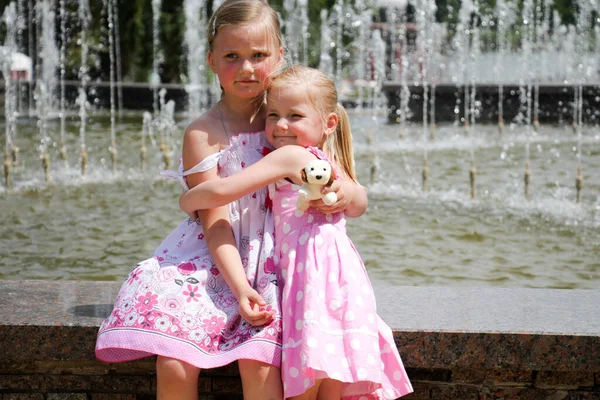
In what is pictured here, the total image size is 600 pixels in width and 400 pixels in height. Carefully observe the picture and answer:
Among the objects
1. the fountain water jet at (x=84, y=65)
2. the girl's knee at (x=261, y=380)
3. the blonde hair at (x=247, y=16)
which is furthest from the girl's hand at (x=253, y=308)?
the fountain water jet at (x=84, y=65)

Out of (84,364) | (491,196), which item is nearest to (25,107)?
(491,196)

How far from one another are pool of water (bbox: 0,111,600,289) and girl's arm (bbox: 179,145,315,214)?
283 centimetres

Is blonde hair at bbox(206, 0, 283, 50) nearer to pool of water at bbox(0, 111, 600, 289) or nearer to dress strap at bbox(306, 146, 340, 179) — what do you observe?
dress strap at bbox(306, 146, 340, 179)

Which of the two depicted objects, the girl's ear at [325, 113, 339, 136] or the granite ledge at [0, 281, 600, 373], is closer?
the granite ledge at [0, 281, 600, 373]

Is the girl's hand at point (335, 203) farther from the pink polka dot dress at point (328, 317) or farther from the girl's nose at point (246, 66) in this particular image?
the girl's nose at point (246, 66)

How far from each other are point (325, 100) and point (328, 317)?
0.74m

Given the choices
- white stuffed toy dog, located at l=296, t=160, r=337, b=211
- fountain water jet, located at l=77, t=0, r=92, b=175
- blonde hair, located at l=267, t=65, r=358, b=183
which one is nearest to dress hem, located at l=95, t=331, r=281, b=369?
white stuffed toy dog, located at l=296, t=160, r=337, b=211

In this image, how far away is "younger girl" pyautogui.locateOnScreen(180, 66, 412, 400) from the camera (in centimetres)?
256

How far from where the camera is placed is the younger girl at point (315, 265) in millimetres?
2559

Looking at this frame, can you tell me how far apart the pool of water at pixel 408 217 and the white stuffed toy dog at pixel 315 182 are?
285 centimetres

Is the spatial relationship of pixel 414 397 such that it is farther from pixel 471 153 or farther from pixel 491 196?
pixel 471 153

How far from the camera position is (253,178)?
110 inches

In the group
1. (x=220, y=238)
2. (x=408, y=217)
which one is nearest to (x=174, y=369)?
(x=220, y=238)

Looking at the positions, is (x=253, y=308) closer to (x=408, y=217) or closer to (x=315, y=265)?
(x=315, y=265)
